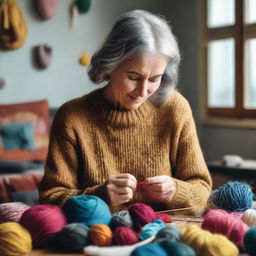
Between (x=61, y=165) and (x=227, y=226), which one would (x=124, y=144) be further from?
(x=227, y=226)

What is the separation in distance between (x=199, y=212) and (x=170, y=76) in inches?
19.0

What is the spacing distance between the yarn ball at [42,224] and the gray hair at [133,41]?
1.78 ft

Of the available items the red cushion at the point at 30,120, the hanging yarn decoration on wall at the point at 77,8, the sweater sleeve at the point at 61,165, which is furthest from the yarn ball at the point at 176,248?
the hanging yarn decoration on wall at the point at 77,8

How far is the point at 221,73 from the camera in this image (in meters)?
4.61

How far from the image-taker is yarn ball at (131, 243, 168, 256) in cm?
93

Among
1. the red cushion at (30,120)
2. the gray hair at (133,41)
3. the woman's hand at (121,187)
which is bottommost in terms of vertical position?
the red cushion at (30,120)

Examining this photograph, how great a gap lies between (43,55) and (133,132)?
2.92 m

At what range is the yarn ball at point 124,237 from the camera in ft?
3.49

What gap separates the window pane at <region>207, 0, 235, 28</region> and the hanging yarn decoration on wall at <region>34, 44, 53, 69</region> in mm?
1579

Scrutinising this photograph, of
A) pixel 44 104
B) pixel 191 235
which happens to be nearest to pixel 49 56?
pixel 44 104

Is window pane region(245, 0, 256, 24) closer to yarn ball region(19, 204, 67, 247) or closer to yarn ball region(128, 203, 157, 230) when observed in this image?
yarn ball region(128, 203, 157, 230)

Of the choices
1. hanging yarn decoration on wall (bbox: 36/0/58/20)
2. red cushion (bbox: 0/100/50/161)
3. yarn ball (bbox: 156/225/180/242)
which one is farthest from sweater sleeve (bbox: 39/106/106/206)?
hanging yarn decoration on wall (bbox: 36/0/58/20)

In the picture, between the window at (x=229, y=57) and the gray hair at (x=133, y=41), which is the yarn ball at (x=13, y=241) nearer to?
the gray hair at (x=133, y=41)

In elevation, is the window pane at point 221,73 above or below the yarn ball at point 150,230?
above
